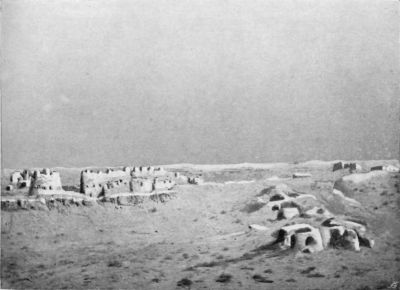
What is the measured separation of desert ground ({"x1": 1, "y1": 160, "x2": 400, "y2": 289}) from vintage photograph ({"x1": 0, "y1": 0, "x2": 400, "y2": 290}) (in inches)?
0.7

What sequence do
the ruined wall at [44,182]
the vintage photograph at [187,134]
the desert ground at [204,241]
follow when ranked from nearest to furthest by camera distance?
the desert ground at [204,241], the vintage photograph at [187,134], the ruined wall at [44,182]

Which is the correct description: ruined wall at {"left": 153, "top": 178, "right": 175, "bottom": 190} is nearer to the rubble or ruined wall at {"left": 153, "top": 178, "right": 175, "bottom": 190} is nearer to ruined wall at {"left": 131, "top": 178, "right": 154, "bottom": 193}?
ruined wall at {"left": 131, "top": 178, "right": 154, "bottom": 193}

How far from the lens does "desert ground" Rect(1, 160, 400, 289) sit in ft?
18.0

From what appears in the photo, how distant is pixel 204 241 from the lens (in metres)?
5.66

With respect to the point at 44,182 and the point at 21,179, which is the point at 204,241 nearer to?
the point at 44,182

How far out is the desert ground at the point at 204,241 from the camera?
216 inches

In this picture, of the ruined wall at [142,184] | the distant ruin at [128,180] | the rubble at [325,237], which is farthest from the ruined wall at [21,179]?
the rubble at [325,237]

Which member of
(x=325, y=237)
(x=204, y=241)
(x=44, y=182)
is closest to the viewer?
(x=325, y=237)

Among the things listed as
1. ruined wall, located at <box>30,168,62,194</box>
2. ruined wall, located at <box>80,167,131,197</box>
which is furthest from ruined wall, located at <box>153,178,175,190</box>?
ruined wall, located at <box>30,168,62,194</box>

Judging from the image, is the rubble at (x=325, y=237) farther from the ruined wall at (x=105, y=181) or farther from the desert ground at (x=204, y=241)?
the ruined wall at (x=105, y=181)

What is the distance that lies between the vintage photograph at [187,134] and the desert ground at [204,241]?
18 mm

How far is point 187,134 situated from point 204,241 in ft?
4.45

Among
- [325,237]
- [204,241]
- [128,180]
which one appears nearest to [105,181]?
[128,180]

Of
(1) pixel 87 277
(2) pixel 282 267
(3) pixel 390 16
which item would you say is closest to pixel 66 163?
(1) pixel 87 277
